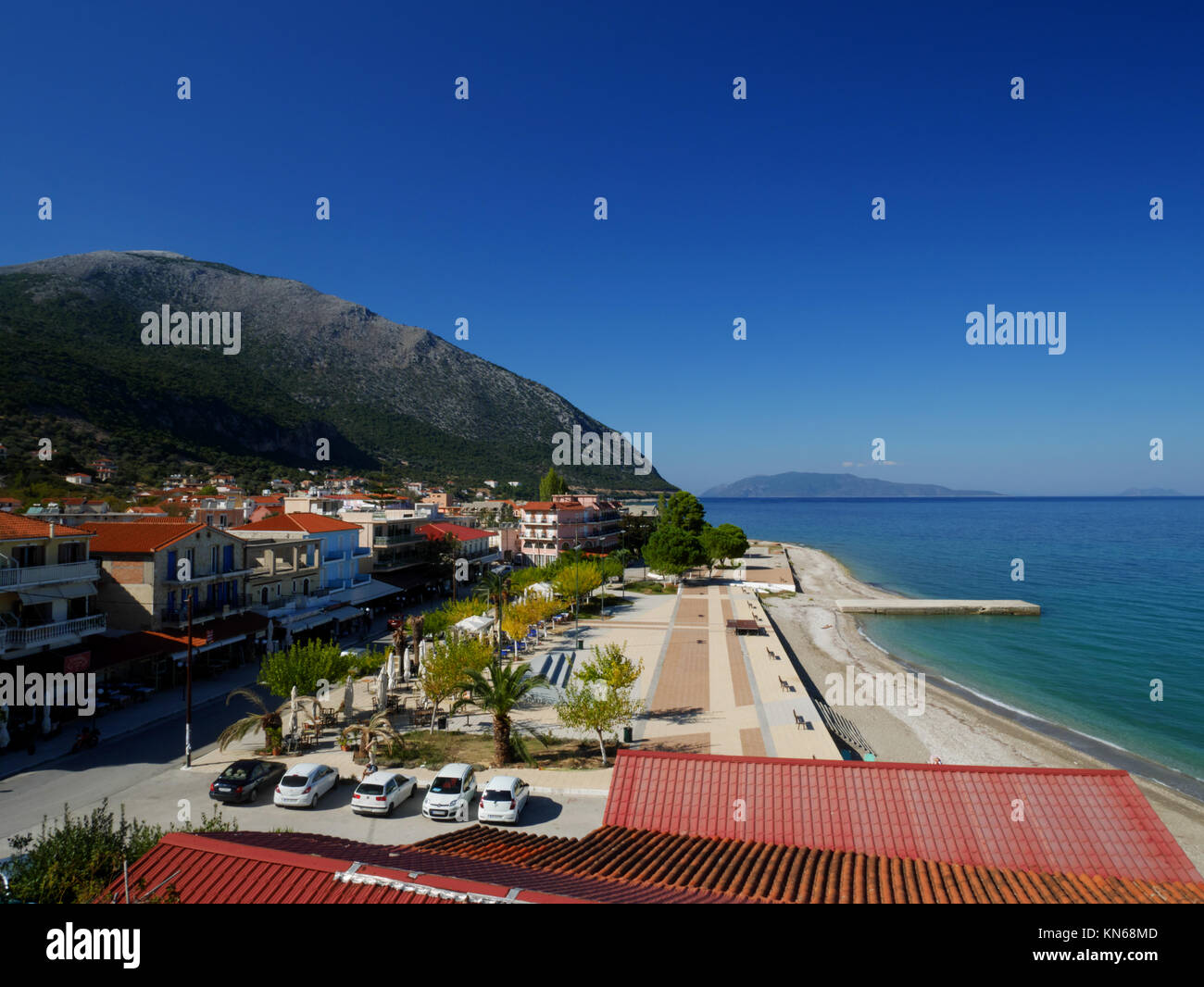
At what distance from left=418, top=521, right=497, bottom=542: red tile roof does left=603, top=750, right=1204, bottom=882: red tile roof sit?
163 ft

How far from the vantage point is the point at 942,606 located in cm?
6175

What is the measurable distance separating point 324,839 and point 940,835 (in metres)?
9.34

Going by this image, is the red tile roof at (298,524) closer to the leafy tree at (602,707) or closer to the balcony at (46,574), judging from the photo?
the balcony at (46,574)

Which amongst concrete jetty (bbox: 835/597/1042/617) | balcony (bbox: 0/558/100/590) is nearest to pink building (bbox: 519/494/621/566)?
concrete jetty (bbox: 835/597/1042/617)

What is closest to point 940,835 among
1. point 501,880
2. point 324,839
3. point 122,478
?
point 501,880

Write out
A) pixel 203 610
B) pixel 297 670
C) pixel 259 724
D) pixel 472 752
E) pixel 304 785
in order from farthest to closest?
pixel 203 610, pixel 297 670, pixel 472 752, pixel 259 724, pixel 304 785

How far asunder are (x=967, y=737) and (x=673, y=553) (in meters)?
40.6

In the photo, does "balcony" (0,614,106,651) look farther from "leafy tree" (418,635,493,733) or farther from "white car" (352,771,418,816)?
"white car" (352,771,418,816)

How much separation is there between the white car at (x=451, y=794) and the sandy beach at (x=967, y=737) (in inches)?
639

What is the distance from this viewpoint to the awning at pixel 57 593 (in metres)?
23.9

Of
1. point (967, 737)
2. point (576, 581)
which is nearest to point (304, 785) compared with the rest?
point (967, 737)

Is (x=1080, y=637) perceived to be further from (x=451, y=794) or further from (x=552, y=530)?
(x=451, y=794)

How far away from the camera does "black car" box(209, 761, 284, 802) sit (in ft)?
58.6
